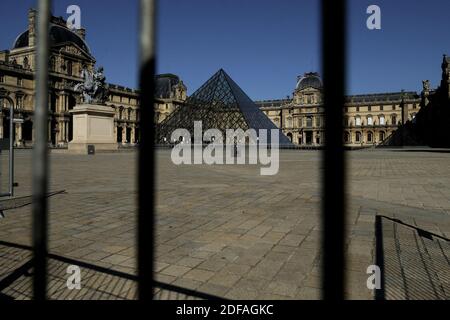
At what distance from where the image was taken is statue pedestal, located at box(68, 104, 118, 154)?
25.2 metres

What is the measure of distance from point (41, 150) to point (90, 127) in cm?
2593

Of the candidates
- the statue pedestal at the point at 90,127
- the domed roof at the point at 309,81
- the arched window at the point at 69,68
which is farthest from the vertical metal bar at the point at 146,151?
the domed roof at the point at 309,81

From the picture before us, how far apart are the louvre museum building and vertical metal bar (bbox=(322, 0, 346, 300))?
31458 millimetres

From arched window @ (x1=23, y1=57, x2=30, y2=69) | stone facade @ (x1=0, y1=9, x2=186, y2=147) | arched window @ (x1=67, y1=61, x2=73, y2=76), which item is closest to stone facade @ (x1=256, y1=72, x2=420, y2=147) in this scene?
stone facade @ (x1=0, y1=9, x2=186, y2=147)

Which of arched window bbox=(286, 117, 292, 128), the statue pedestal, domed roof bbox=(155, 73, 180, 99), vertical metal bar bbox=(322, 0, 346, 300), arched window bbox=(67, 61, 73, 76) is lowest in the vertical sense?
vertical metal bar bbox=(322, 0, 346, 300)

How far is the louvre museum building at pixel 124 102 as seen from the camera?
176 ft

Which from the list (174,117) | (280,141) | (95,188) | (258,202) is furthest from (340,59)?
(280,141)

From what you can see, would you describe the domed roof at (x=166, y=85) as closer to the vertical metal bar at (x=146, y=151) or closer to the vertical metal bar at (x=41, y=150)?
the vertical metal bar at (x=41, y=150)

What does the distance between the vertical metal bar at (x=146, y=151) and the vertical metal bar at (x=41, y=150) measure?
0.39m

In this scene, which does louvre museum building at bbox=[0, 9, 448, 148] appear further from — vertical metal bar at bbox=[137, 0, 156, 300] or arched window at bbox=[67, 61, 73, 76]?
vertical metal bar at bbox=[137, 0, 156, 300]

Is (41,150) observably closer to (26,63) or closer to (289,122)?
(26,63)

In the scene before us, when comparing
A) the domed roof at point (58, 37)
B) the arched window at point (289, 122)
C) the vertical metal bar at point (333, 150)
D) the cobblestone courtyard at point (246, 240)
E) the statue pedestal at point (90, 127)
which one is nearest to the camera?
the vertical metal bar at point (333, 150)

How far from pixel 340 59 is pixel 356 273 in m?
2.27

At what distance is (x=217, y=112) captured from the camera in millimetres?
32000
